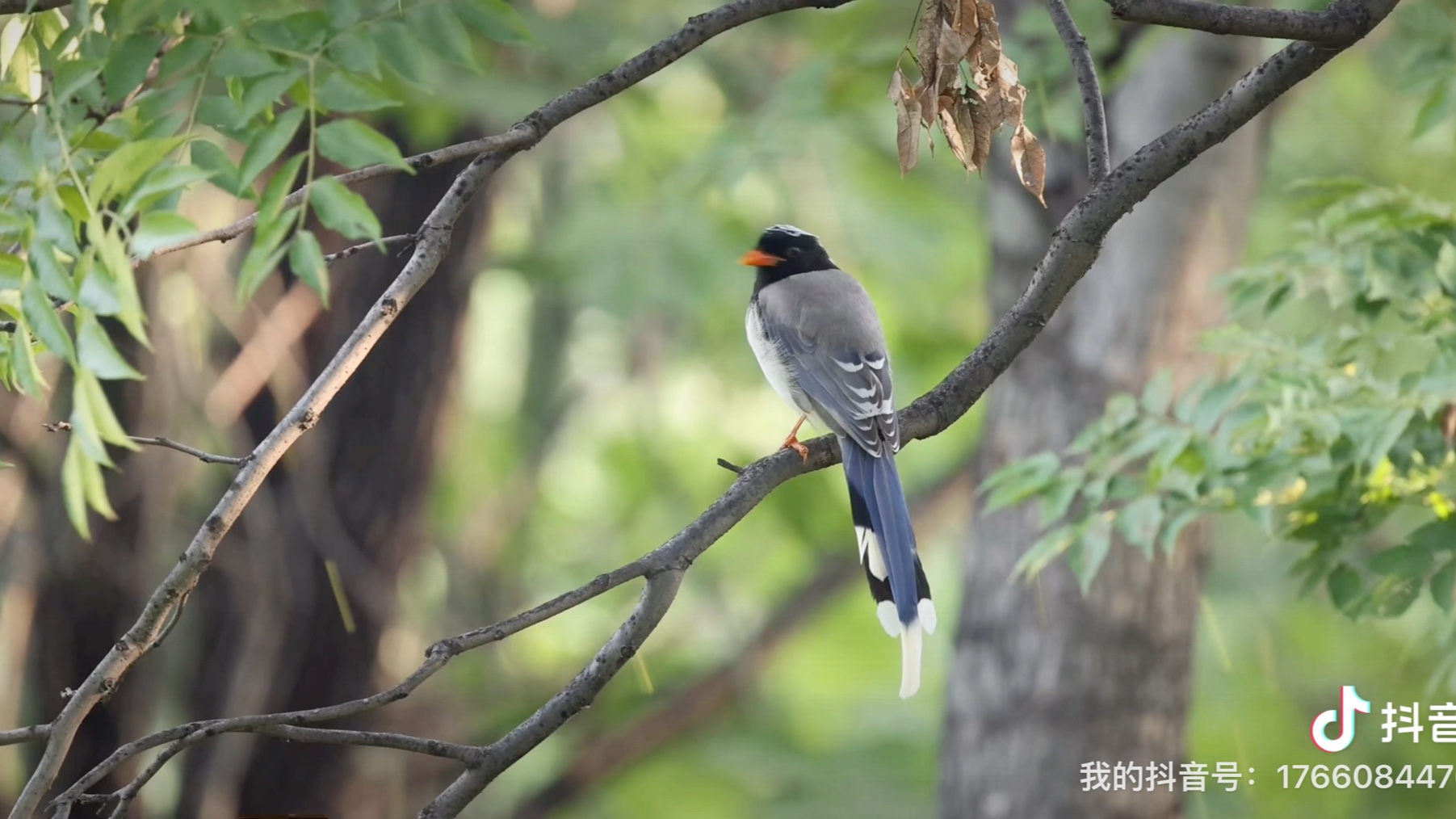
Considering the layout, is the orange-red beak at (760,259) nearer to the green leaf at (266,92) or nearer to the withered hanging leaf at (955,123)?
the withered hanging leaf at (955,123)

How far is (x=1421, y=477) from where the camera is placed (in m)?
3.52

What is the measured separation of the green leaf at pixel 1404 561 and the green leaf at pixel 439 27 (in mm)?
2355

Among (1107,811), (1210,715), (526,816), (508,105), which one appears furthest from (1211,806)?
(508,105)

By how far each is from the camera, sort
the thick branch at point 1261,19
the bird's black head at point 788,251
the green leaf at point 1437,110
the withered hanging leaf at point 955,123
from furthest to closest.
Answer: the bird's black head at point 788,251 → the green leaf at point 1437,110 → the withered hanging leaf at point 955,123 → the thick branch at point 1261,19

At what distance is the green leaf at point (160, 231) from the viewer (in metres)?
1.84

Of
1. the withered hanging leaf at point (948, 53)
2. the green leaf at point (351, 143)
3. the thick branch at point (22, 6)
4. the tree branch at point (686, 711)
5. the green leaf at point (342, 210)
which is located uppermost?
the thick branch at point (22, 6)

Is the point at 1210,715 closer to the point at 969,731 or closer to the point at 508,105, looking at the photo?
the point at 969,731

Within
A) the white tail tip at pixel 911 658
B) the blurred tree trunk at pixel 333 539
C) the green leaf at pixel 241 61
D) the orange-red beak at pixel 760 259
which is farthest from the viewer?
the blurred tree trunk at pixel 333 539

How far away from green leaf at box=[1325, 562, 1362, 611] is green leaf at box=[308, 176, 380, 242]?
8.61 feet

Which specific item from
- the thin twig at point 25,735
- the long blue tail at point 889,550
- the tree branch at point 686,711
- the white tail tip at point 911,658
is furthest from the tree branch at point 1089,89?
the tree branch at point 686,711

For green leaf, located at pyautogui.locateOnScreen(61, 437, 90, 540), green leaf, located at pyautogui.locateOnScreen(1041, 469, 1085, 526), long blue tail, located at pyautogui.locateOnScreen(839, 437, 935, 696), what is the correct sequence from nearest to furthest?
green leaf, located at pyautogui.locateOnScreen(61, 437, 90, 540) → long blue tail, located at pyautogui.locateOnScreen(839, 437, 935, 696) → green leaf, located at pyautogui.locateOnScreen(1041, 469, 1085, 526)

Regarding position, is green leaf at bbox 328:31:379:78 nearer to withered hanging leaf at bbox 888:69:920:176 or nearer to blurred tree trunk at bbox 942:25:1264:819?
withered hanging leaf at bbox 888:69:920:176

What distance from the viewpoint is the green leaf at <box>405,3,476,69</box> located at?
2562mm

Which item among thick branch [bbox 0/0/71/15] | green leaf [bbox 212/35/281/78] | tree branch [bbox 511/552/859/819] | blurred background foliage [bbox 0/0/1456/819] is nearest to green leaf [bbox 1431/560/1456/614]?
blurred background foliage [bbox 0/0/1456/819]
